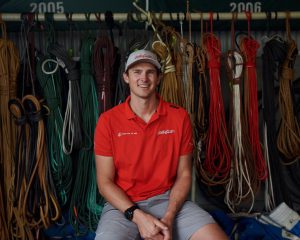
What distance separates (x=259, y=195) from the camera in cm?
303

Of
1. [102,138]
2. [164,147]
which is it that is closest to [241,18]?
[164,147]

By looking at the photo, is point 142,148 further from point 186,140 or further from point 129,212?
point 129,212

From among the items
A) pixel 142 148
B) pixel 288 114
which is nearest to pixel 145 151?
pixel 142 148

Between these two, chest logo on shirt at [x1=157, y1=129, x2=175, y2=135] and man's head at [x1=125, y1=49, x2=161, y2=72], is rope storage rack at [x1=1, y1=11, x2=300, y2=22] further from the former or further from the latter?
chest logo on shirt at [x1=157, y1=129, x2=175, y2=135]

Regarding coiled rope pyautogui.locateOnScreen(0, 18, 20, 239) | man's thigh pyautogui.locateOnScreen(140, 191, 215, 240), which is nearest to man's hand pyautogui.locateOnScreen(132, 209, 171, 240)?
man's thigh pyautogui.locateOnScreen(140, 191, 215, 240)

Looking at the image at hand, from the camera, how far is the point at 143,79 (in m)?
2.06

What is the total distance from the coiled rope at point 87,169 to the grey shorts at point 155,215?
641 mm

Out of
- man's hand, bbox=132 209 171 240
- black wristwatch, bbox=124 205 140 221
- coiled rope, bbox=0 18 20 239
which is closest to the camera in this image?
man's hand, bbox=132 209 171 240

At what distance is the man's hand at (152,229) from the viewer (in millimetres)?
1816

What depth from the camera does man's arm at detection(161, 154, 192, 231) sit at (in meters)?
1.93

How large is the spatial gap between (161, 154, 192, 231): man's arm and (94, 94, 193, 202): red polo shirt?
4cm

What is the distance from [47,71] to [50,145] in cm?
52

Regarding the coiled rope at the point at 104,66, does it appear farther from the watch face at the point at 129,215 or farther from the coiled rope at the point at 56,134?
the watch face at the point at 129,215

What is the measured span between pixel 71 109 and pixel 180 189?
39.8 inches
